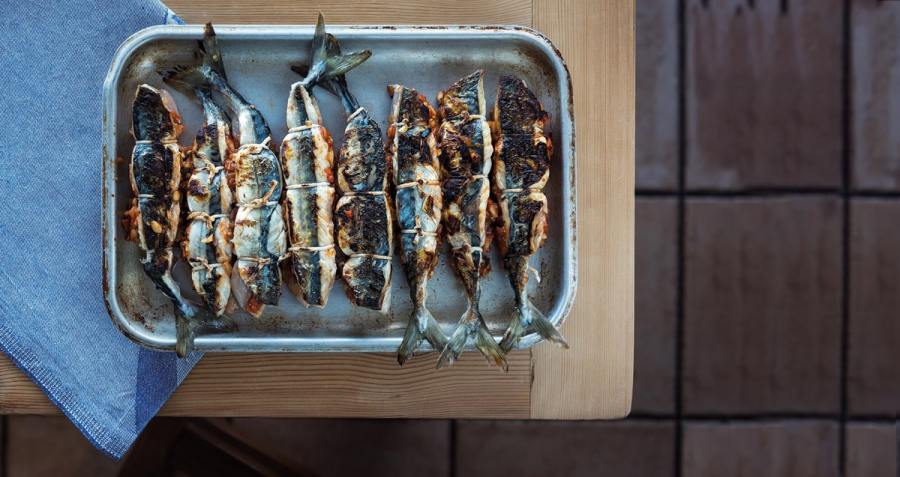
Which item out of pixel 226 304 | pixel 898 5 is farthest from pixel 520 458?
pixel 898 5

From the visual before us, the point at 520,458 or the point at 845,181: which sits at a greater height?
the point at 845,181

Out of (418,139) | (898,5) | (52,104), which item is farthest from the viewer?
(898,5)

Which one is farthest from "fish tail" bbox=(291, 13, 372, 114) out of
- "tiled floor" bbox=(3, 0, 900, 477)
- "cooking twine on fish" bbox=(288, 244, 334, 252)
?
"tiled floor" bbox=(3, 0, 900, 477)

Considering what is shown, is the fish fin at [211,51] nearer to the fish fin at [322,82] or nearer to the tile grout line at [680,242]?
the fish fin at [322,82]

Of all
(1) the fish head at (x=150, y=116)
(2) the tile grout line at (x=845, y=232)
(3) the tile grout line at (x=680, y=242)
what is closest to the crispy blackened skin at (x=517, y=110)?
(1) the fish head at (x=150, y=116)

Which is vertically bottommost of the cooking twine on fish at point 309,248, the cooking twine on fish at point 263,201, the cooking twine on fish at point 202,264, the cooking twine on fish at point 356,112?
the cooking twine on fish at point 202,264

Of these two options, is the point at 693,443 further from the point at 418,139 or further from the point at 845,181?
the point at 418,139

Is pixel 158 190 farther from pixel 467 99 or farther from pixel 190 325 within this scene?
pixel 467 99
